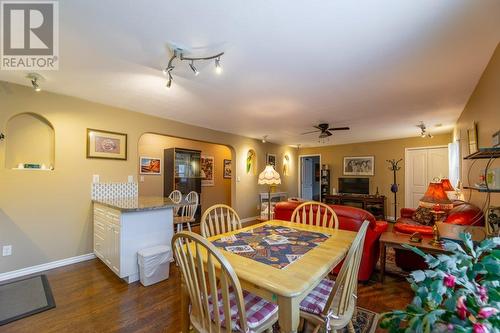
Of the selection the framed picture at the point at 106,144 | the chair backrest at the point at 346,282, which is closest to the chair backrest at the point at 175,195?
the framed picture at the point at 106,144

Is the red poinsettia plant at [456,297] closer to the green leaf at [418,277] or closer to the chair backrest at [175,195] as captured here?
the green leaf at [418,277]

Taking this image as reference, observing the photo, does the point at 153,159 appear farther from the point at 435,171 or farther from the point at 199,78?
the point at 435,171

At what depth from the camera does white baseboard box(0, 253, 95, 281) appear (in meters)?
2.69

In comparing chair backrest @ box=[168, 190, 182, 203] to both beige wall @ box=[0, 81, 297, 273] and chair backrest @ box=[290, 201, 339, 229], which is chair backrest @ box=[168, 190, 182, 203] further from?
chair backrest @ box=[290, 201, 339, 229]

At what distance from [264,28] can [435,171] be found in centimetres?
638

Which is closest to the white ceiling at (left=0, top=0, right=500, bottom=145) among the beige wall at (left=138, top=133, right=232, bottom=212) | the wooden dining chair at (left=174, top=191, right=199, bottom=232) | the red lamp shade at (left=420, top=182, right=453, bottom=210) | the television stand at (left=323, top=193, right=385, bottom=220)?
the red lamp shade at (left=420, top=182, right=453, bottom=210)

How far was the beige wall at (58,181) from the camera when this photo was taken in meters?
2.74

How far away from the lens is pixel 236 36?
1.77 m

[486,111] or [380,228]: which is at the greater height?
[486,111]

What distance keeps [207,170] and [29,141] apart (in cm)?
392

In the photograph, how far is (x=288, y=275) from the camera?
1.19m

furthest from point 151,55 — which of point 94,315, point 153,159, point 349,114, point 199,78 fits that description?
point 153,159

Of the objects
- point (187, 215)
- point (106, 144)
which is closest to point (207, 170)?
point (187, 215)

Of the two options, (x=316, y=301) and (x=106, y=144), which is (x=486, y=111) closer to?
(x=316, y=301)
